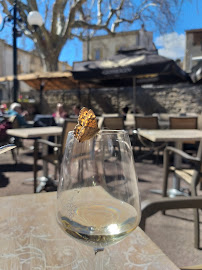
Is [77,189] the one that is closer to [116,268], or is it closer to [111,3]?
[116,268]

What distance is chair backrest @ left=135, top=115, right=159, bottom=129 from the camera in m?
4.26

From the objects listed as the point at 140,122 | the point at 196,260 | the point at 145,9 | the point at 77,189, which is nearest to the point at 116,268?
the point at 77,189

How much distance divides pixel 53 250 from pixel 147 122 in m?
4.00

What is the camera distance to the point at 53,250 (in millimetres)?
450

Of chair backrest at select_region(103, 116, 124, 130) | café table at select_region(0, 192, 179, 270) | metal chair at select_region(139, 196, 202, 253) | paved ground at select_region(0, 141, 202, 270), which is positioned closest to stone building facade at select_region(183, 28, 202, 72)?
paved ground at select_region(0, 141, 202, 270)

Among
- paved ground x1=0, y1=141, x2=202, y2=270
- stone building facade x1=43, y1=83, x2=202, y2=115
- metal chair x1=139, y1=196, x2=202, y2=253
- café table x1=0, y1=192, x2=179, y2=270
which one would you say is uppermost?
stone building facade x1=43, y1=83, x2=202, y2=115

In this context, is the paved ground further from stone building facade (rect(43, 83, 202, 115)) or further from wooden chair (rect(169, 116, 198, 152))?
stone building facade (rect(43, 83, 202, 115))

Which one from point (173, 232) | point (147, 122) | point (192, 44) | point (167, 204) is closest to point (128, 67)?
point (147, 122)

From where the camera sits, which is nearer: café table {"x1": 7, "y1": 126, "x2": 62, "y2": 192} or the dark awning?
café table {"x1": 7, "y1": 126, "x2": 62, "y2": 192}

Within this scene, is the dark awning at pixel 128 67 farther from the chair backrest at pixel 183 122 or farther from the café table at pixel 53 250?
the café table at pixel 53 250

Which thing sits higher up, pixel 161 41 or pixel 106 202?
pixel 161 41

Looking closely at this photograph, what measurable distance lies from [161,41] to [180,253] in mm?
10253

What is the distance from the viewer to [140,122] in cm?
435

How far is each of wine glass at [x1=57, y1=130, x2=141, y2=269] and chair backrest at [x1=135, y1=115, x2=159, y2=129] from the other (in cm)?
398
